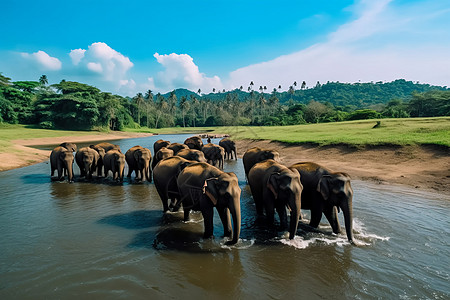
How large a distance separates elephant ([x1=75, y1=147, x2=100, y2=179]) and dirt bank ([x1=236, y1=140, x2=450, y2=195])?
1436 cm

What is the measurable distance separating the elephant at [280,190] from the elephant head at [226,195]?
136 centimetres

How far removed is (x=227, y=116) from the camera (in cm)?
12256

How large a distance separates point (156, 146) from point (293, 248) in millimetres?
16564

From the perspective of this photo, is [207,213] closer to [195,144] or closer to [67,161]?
[67,161]

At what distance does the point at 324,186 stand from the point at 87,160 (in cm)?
1415

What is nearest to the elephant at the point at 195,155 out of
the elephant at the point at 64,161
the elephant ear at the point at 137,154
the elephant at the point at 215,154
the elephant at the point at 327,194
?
the elephant ear at the point at 137,154

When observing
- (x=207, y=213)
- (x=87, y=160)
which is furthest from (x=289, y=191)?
(x=87, y=160)

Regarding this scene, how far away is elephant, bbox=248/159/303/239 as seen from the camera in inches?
274

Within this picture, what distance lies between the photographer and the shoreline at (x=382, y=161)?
1357 cm

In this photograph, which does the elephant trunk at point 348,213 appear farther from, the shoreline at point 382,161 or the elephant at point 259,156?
the shoreline at point 382,161

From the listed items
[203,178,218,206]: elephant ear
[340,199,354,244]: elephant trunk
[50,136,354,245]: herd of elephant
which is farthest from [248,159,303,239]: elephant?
[203,178,218,206]: elephant ear

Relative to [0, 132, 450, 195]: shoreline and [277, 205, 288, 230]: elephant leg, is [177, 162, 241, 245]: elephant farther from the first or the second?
[0, 132, 450, 195]: shoreline

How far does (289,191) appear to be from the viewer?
7.01 m

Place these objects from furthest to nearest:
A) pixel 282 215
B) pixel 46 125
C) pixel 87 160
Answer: pixel 46 125, pixel 87 160, pixel 282 215
